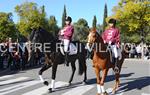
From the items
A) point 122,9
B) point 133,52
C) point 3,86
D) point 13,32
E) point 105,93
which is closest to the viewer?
point 105,93

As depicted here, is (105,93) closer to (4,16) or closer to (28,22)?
(28,22)

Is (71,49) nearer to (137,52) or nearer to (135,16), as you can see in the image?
(137,52)

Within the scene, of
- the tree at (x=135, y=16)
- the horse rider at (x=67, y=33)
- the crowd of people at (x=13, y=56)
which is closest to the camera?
the horse rider at (x=67, y=33)

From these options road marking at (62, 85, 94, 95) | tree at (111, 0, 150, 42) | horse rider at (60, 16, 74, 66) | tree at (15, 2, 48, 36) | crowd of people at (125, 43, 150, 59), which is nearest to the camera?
road marking at (62, 85, 94, 95)

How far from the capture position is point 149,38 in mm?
62969

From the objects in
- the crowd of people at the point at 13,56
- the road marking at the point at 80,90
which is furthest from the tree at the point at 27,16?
the road marking at the point at 80,90

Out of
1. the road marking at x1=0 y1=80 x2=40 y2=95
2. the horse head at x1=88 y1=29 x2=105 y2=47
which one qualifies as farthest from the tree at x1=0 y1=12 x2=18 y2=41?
the horse head at x1=88 y1=29 x2=105 y2=47

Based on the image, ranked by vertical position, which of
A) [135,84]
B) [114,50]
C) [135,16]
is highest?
[135,16]

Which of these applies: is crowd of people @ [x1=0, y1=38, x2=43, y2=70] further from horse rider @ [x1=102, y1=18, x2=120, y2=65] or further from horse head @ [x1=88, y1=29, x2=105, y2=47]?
horse head @ [x1=88, y1=29, x2=105, y2=47]

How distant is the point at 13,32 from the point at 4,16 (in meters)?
4.06

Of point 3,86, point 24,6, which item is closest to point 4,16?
point 24,6

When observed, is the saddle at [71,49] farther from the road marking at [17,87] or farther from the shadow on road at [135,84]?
the shadow on road at [135,84]

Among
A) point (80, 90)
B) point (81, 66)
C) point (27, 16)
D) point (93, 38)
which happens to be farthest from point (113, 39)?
point (27, 16)

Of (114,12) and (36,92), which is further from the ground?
(114,12)
